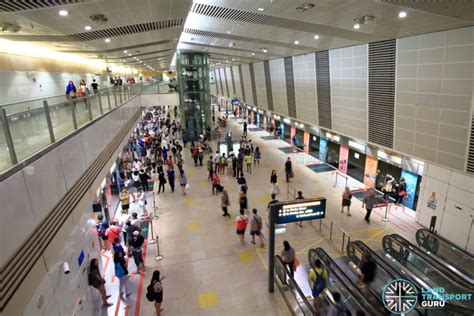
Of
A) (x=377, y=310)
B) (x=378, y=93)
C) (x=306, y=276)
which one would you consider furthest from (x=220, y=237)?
(x=378, y=93)

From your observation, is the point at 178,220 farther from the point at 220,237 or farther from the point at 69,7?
the point at 69,7

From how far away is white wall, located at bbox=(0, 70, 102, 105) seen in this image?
1024 centimetres

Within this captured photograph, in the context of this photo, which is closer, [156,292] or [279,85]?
[156,292]

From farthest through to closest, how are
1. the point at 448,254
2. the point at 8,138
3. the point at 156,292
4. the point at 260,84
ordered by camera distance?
1. the point at 260,84
2. the point at 448,254
3. the point at 156,292
4. the point at 8,138

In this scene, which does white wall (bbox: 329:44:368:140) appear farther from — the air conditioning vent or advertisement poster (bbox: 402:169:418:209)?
the air conditioning vent

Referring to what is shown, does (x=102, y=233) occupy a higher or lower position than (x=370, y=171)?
higher

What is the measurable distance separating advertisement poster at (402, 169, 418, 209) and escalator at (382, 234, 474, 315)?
470 centimetres

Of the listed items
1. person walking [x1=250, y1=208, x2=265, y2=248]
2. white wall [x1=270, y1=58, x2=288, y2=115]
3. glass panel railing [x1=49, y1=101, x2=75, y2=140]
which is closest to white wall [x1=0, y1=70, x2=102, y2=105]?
glass panel railing [x1=49, y1=101, x2=75, y2=140]

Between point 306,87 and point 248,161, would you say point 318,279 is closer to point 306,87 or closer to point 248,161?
point 248,161

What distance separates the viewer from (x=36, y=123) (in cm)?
456

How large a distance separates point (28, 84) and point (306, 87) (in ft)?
48.0

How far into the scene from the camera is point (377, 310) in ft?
19.8

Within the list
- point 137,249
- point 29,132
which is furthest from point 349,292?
point 29,132

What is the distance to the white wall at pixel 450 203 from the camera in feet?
29.7
